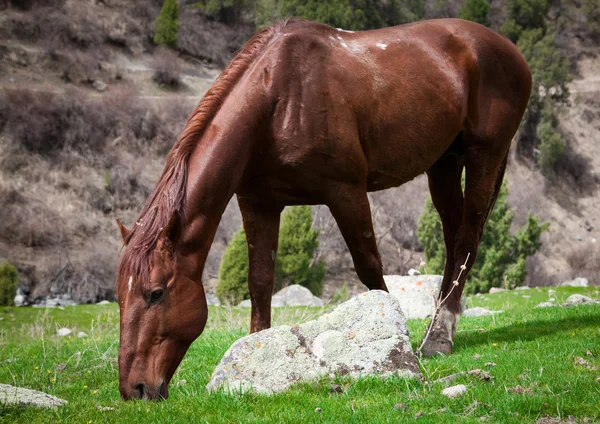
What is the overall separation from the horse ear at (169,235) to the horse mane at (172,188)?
1.3 inches

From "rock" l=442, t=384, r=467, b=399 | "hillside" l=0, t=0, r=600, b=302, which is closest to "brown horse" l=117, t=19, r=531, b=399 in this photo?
"rock" l=442, t=384, r=467, b=399

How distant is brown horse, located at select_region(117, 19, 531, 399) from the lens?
4.40 meters

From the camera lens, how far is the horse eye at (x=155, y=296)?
4.34m

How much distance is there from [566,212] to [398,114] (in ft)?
123

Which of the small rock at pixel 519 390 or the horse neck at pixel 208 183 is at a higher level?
the horse neck at pixel 208 183

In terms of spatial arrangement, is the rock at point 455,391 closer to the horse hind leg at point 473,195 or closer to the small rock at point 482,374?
the small rock at point 482,374

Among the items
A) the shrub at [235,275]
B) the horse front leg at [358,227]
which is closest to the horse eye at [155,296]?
the horse front leg at [358,227]

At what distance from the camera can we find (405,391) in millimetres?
4336

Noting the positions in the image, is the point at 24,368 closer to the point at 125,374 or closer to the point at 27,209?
the point at 125,374

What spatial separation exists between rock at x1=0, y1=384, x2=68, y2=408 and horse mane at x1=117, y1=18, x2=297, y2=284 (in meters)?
0.84

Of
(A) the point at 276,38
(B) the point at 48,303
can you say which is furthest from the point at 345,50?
(B) the point at 48,303

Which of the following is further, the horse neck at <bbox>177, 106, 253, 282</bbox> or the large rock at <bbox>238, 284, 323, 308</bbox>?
the large rock at <bbox>238, 284, 323, 308</bbox>

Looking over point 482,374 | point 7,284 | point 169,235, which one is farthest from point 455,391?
point 7,284

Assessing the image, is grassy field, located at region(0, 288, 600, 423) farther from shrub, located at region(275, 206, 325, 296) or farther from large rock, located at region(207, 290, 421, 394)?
shrub, located at region(275, 206, 325, 296)
